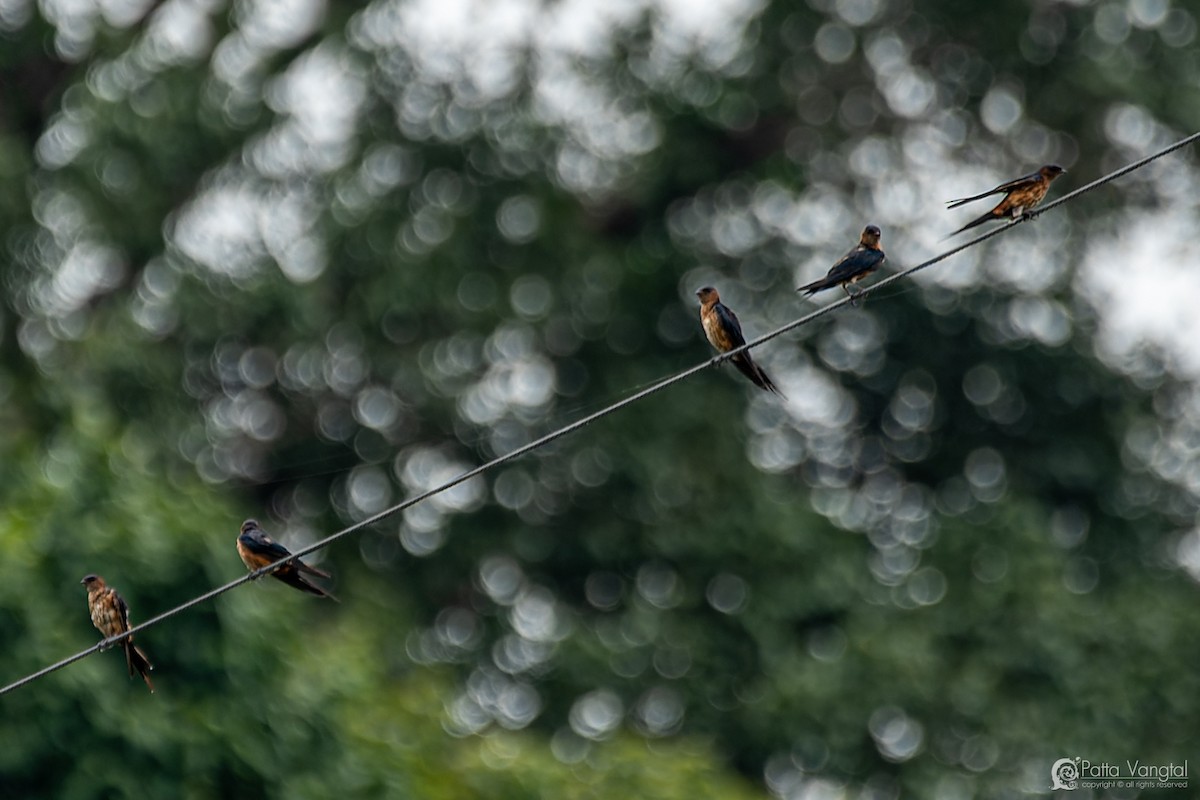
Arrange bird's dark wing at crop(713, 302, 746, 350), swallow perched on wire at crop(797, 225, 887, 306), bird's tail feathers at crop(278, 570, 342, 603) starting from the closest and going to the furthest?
bird's tail feathers at crop(278, 570, 342, 603) < swallow perched on wire at crop(797, 225, 887, 306) < bird's dark wing at crop(713, 302, 746, 350)

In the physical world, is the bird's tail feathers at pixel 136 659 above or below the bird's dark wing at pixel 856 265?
below

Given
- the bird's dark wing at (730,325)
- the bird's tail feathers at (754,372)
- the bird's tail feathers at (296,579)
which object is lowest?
the bird's tail feathers at (296,579)

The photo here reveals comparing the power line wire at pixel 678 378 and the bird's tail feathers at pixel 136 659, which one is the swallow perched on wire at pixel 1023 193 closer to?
the power line wire at pixel 678 378

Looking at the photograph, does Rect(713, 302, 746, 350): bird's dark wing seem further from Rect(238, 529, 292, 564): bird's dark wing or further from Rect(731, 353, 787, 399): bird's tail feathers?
Rect(238, 529, 292, 564): bird's dark wing

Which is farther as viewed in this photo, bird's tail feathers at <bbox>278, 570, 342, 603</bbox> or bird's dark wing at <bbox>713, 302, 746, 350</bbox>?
bird's dark wing at <bbox>713, 302, 746, 350</bbox>

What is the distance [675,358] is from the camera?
22.3m

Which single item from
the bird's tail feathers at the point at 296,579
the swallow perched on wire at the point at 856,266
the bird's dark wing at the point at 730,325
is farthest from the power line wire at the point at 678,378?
the bird's dark wing at the point at 730,325

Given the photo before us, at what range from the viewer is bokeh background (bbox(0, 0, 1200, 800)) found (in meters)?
20.4

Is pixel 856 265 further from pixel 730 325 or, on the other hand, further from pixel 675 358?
pixel 675 358

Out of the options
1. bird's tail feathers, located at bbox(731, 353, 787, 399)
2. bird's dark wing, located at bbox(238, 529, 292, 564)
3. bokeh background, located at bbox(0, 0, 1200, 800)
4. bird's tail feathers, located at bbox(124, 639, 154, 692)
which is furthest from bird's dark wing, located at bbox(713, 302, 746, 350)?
bokeh background, located at bbox(0, 0, 1200, 800)

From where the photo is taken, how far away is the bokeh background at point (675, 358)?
2038cm

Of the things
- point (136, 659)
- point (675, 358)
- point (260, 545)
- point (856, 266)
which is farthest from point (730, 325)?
point (675, 358)

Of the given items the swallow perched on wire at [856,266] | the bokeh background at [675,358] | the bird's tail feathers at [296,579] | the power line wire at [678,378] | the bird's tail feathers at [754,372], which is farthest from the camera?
the bokeh background at [675,358]

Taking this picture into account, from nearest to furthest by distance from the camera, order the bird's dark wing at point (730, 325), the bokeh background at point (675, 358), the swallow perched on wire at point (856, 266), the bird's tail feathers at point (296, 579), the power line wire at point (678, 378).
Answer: the power line wire at point (678, 378)
the bird's tail feathers at point (296, 579)
the swallow perched on wire at point (856, 266)
the bird's dark wing at point (730, 325)
the bokeh background at point (675, 358)
